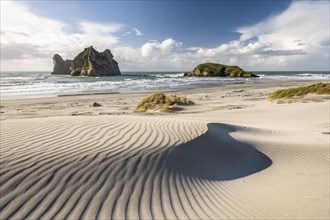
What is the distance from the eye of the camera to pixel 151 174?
4.70 meters

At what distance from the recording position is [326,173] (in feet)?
20.7

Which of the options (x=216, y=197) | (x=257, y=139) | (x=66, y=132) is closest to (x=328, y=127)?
(x=257, y=139)

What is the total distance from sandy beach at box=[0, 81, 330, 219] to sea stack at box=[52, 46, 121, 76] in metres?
79.8

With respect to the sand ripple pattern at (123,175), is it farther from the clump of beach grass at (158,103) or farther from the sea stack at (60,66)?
the sea stack at (60,66)

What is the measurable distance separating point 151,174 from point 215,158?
7.09 ft

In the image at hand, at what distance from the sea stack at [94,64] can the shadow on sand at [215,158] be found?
79660 millimetres

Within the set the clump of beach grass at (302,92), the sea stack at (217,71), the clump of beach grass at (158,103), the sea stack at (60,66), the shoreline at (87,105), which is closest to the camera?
the shoreline at (87,105)

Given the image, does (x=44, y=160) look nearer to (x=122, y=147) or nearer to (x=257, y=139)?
(x=122, y=147)

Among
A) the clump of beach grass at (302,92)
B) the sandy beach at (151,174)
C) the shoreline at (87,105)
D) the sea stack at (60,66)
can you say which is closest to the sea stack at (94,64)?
the sea stack at (60,66)

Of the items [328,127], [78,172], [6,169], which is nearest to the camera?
[6,169]

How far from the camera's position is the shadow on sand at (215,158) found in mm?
5422

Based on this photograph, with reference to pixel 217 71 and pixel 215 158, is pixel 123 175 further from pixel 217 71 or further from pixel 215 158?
pixel 217 71

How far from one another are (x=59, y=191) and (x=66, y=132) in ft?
8.79

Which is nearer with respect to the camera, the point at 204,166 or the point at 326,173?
the point at 204,166
